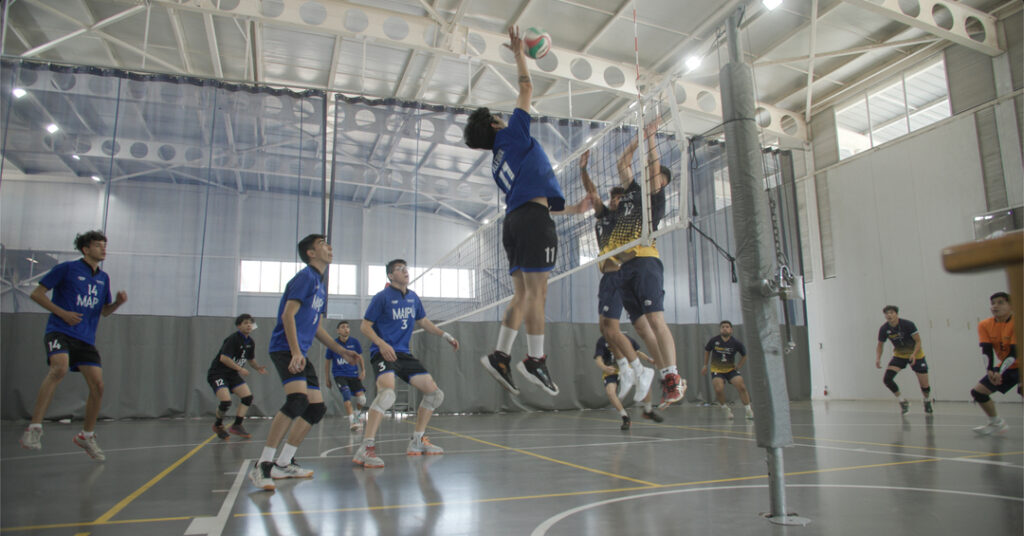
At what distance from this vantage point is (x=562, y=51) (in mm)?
12234

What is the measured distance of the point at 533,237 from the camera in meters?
3.48

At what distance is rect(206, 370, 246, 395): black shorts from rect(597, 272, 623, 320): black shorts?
5.23 meters

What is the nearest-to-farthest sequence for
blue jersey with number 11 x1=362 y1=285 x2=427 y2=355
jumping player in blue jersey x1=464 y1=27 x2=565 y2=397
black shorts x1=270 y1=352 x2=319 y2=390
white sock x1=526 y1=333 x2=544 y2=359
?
jumping player in blue jersey x1=464 y1=27 x2=565 y2=397 → white sock x1=526 y1=333 x2=544 y2=359 → black shorts x1=270 y1=352 x2=319 y2=390 → blue jersey with number 11 x1=362 y1=285 x2=427 y2=355

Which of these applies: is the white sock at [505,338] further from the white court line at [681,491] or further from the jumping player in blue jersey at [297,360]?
the jumping player in blue jersey at [297,360]

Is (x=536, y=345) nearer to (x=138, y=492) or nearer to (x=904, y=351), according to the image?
(x=138, y=492)

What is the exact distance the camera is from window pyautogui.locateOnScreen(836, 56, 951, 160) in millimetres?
13203

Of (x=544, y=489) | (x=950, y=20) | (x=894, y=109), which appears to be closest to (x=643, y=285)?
(x=544, y=489)

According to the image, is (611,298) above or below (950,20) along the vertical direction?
below

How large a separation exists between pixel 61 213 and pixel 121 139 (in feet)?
5.62

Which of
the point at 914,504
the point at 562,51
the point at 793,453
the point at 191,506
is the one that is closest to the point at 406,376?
the point at 191,506

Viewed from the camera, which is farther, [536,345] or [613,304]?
[613,304]

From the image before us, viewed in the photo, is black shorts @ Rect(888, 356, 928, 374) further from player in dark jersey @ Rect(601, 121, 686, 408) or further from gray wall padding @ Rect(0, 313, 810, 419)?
player in dark jersey @ Rect(601, 121, 686, 408)

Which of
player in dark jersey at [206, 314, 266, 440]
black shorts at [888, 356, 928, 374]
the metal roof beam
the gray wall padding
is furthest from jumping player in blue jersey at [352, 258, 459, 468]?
the metal roof beam

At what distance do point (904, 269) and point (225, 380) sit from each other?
46.8 feet
